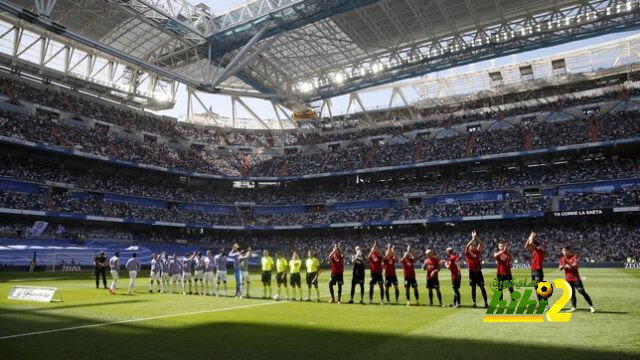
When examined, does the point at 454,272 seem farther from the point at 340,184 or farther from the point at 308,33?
the point at 340,184

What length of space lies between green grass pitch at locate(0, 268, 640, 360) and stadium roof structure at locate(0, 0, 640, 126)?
92.9 ft

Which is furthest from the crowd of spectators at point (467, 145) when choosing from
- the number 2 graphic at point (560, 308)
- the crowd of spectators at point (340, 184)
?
the number 2 graphic at point (560, 308)

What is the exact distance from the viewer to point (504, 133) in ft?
196

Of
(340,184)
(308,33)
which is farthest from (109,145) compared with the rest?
(340,184)

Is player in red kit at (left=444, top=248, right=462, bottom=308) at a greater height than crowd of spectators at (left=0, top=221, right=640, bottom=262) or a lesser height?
lesser

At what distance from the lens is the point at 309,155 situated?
74.0 m

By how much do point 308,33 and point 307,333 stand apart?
43.0m

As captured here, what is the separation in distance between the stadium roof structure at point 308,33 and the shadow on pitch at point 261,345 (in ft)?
102

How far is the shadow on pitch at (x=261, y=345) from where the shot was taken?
856 cm

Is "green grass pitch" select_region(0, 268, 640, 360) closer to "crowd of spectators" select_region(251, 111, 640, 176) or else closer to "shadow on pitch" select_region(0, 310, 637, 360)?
"shadow on pitch" select_region(0, 310, 637, 360)

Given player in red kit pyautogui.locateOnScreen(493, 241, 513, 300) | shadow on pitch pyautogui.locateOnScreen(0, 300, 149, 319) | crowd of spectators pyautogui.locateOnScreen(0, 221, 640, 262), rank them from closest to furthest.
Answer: player in red kit pyautogui.locateOnScreen(493, 241, 513, 300) → shadow on pitch pyautogui.locateOnScreen(0, 300, 149, 319) → crowd of spectators pyautogui.locateOnScreen(0, 221, 640, 262)

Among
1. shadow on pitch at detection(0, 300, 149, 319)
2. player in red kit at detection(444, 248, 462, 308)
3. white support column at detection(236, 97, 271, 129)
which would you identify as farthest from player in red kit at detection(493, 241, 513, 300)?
white support column at detection(236, 97, 271, 129)

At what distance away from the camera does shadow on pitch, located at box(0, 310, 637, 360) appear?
8562 mm

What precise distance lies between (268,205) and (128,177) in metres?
20.0
